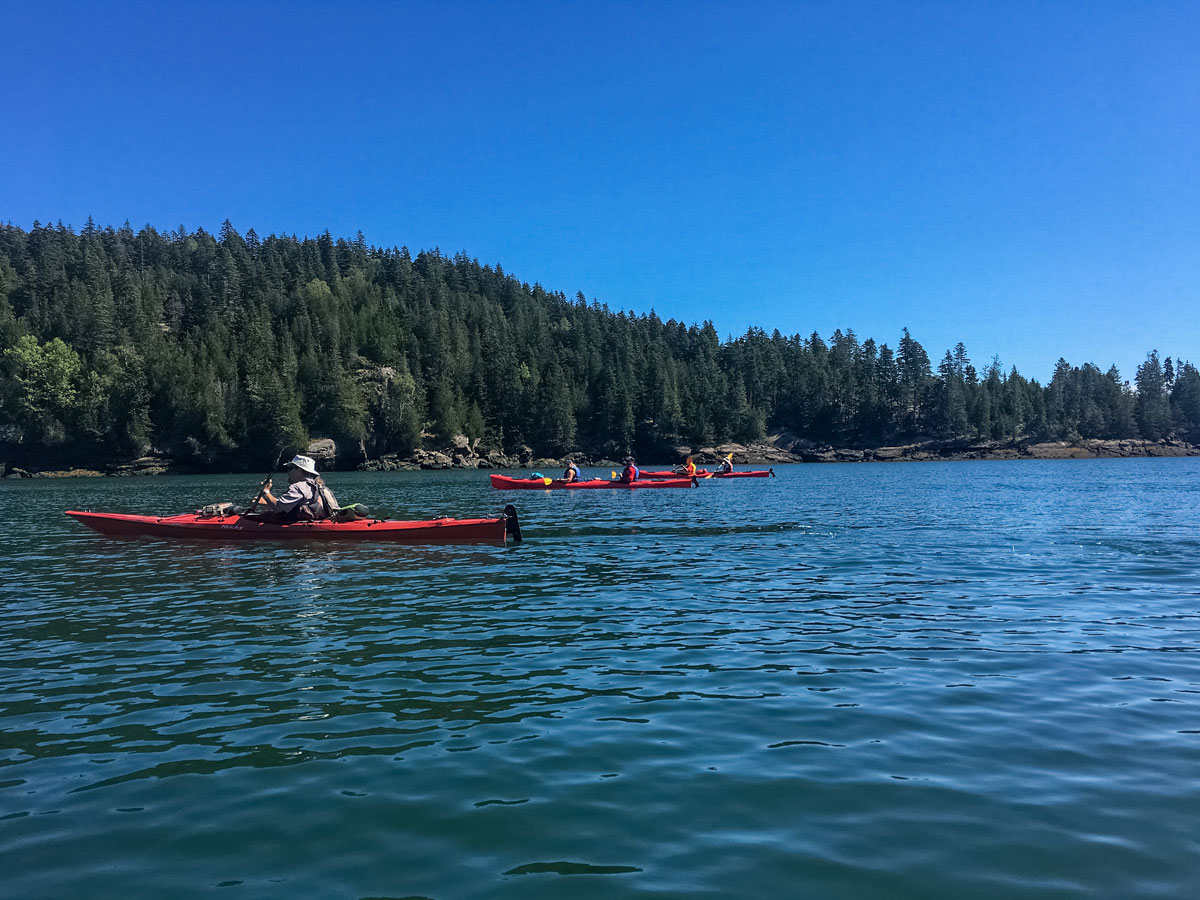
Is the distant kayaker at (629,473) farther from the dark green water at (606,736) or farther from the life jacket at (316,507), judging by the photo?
the dark green water at (606,736)

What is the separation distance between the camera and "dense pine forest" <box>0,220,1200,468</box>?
9825 centimetres

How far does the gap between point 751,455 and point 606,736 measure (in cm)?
12075

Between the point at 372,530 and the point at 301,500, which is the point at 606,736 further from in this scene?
the point at 301,500

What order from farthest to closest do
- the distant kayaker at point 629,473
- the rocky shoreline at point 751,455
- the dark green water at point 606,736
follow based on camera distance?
the rocky shoreline at point 751,455 < the distant kayaker at point 629,473 < the dark green water at point 606,736

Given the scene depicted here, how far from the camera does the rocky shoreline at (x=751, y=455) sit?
9638 cm

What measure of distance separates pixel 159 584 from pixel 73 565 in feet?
14.9

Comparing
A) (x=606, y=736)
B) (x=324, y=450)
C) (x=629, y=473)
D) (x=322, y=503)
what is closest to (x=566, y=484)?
(x=629, y=473)

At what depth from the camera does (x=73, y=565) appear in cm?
1831

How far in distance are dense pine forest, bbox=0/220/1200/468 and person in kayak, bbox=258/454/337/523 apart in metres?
83.5

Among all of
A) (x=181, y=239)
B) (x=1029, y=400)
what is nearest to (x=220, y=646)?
(x=1029, y=400)

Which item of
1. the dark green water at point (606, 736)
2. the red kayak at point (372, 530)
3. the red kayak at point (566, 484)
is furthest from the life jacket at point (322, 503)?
the red kayak at point (566, 484)

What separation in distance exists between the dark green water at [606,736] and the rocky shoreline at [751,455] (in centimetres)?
9124

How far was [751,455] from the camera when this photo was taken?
125000 millimetres

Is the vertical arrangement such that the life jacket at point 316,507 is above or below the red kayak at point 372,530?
above
